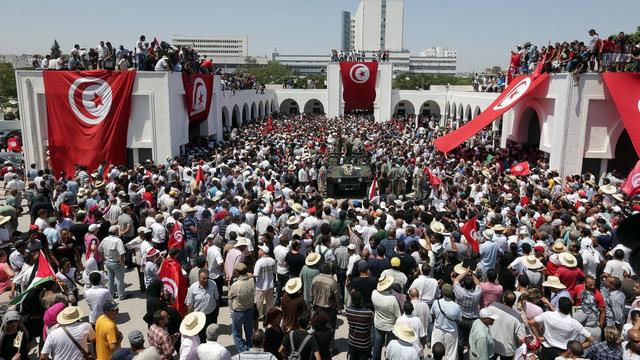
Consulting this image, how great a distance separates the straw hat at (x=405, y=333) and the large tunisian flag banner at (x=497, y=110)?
13.3m

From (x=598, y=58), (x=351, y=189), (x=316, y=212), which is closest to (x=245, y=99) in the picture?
(x=351, y=189)

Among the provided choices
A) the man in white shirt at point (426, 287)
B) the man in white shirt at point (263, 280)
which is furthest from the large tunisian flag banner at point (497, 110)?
the man in white shirt at point (263, 280)

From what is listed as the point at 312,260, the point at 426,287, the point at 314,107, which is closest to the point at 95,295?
the point at 312,260

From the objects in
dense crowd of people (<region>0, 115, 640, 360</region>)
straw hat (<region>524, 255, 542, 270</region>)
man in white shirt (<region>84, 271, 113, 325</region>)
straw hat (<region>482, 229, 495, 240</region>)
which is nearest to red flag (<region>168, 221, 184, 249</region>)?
dense crowd of people (<region>0, 115, 640, 360</region>)

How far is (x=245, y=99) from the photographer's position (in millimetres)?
34469

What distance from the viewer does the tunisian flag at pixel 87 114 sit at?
16828 millimetres

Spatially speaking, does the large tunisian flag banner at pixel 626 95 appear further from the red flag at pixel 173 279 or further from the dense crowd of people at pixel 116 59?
the dense crowd of people at pixel 116 59

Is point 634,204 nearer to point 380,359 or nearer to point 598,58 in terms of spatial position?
point 598,58

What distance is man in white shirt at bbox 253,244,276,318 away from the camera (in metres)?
6.79

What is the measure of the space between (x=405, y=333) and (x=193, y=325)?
232cm

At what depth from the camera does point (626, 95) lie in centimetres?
1499

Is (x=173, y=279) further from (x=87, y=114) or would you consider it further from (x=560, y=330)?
(x=87, y=114)

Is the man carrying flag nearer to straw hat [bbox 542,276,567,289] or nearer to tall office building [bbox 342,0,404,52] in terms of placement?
straw hat [bbox 542,276,567,289]

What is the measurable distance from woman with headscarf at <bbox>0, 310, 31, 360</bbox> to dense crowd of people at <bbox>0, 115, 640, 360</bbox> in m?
0.02
